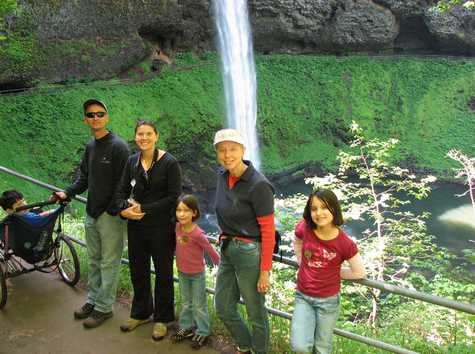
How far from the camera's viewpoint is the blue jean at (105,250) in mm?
4445

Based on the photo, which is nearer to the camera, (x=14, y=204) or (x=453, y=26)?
(x=14, y=204)

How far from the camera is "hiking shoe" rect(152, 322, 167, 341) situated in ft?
14.0

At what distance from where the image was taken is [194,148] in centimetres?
2097

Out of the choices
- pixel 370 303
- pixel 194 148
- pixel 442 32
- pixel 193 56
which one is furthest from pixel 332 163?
pixel 370 303

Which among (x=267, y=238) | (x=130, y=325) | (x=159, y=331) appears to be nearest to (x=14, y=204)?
(x=130, y=325)

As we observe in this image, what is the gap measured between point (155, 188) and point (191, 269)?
0.76 metres

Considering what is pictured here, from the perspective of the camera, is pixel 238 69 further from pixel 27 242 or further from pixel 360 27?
pixel 27 242

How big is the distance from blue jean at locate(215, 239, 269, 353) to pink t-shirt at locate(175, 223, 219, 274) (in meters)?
0.35

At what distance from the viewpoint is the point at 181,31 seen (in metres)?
23.8

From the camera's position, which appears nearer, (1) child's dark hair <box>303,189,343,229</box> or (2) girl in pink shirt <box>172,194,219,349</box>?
(1) child's dark hair <box>303,189,343,229</box>

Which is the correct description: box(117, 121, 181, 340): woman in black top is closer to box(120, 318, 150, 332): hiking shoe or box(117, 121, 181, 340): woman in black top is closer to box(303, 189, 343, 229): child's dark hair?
box(120, 318, 150, 332): hiking shoe

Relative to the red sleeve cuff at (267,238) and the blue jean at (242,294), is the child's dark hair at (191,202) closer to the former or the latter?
the blue jean at (242,294)

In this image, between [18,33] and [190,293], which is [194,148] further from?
[190,293]

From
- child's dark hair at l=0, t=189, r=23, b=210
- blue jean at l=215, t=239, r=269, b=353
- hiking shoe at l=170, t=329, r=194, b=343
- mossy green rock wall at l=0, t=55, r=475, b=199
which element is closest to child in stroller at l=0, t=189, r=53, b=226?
child's dark hair at l=0, t=189, r=23, b=210
